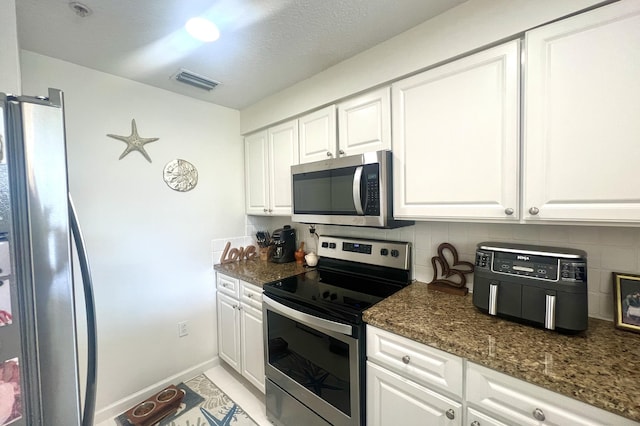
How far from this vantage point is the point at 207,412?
188 centimetres

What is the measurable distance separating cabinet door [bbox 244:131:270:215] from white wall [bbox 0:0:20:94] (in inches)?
59.2

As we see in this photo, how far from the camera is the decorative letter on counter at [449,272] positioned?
1514 mm

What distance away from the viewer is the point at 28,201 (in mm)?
663

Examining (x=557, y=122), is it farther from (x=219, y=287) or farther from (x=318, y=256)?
(x=219, y=287)

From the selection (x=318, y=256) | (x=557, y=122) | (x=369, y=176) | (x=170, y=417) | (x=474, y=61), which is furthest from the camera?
(x=318, y=256)

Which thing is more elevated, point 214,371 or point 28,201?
point 28,201

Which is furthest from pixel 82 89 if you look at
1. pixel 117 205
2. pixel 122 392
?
pixel 122 392

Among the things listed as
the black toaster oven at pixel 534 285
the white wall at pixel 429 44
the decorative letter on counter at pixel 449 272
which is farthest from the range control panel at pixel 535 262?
the white wall at pixel 429 44

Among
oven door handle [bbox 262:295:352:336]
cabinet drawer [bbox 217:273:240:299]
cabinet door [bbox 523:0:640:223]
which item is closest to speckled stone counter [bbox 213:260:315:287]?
cabinet drawer [bbox 217:273:240:299]

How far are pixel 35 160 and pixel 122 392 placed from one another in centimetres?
201

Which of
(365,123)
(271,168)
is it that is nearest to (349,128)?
(365,123)

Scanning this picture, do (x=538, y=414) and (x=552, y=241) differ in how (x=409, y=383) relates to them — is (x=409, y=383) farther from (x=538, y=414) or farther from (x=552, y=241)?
(x=552, y=241)

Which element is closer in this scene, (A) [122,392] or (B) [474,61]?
(B) [474,61]

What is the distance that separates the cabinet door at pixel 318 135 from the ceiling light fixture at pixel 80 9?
1.23 meters
